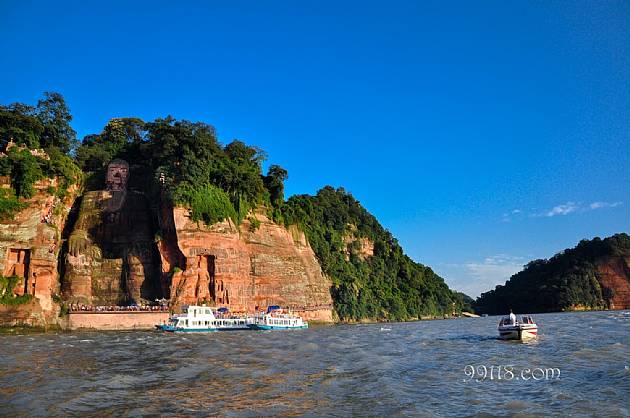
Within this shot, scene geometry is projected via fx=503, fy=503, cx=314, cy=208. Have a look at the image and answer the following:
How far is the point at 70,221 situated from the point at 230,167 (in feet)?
72.2

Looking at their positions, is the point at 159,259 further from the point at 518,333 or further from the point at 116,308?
the point at 518,333

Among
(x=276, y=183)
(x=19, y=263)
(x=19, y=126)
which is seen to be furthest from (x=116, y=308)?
(x=276, y=183)

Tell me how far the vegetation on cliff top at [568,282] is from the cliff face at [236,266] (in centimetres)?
7405

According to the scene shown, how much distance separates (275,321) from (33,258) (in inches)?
1054

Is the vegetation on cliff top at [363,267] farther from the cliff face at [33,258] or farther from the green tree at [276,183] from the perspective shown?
the cliff face at [33,258]

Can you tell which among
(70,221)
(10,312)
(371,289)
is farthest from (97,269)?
(371,289)

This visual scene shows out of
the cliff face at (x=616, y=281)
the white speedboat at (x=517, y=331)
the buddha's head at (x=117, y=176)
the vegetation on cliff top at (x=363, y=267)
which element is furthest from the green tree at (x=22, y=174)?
the cliff face at (x=616, y=281)

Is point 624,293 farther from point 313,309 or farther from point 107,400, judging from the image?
point 107,400

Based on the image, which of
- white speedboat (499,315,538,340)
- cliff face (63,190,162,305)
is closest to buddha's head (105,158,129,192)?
cliff face (63,190,162,305)

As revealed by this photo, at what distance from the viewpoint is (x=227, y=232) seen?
64.9m

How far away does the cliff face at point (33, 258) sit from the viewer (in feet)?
159

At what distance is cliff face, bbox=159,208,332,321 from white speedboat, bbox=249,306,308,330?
3.82 metres

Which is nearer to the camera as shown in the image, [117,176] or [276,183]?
[117,176]

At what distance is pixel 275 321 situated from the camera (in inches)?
2365
